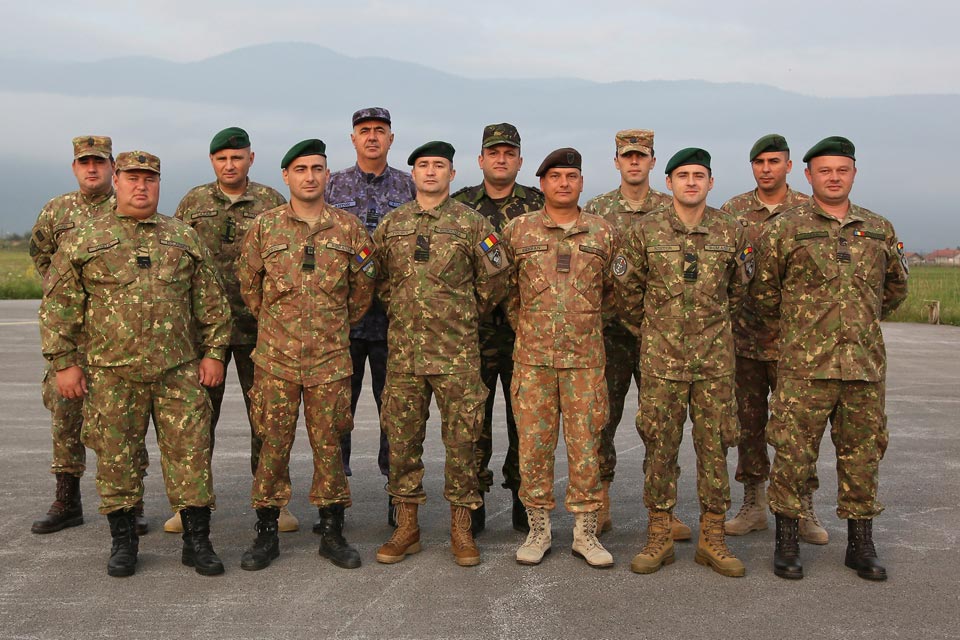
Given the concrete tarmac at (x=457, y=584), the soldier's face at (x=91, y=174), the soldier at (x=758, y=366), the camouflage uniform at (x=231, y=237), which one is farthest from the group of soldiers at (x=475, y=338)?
the soldier's face at (x=91, y=174)

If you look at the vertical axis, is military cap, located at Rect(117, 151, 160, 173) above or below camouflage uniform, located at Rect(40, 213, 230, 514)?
above

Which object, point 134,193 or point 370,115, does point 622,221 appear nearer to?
point 370,115

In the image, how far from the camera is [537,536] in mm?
5129

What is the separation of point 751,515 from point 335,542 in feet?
A: 8.88

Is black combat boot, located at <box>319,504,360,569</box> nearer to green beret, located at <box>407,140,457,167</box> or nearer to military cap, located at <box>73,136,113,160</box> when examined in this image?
green beret, located at <box>407,140,457,167</box>

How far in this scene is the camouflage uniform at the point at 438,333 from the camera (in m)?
5.08

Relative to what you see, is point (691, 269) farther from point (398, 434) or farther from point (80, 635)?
point (80, 635)

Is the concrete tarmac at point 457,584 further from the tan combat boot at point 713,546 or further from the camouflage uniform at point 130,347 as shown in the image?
the camouflage uniform at point 130,347

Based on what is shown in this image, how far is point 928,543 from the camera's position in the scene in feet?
17.7

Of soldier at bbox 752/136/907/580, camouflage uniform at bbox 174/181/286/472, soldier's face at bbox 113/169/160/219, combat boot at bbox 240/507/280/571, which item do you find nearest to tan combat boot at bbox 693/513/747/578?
soldier at bbox 752/136/907/580

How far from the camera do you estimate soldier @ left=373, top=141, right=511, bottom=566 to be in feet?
16.7

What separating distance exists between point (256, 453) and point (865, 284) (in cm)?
394

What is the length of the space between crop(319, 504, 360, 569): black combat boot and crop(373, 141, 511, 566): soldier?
177 mm

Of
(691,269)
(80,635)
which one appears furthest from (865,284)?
(80,635)
